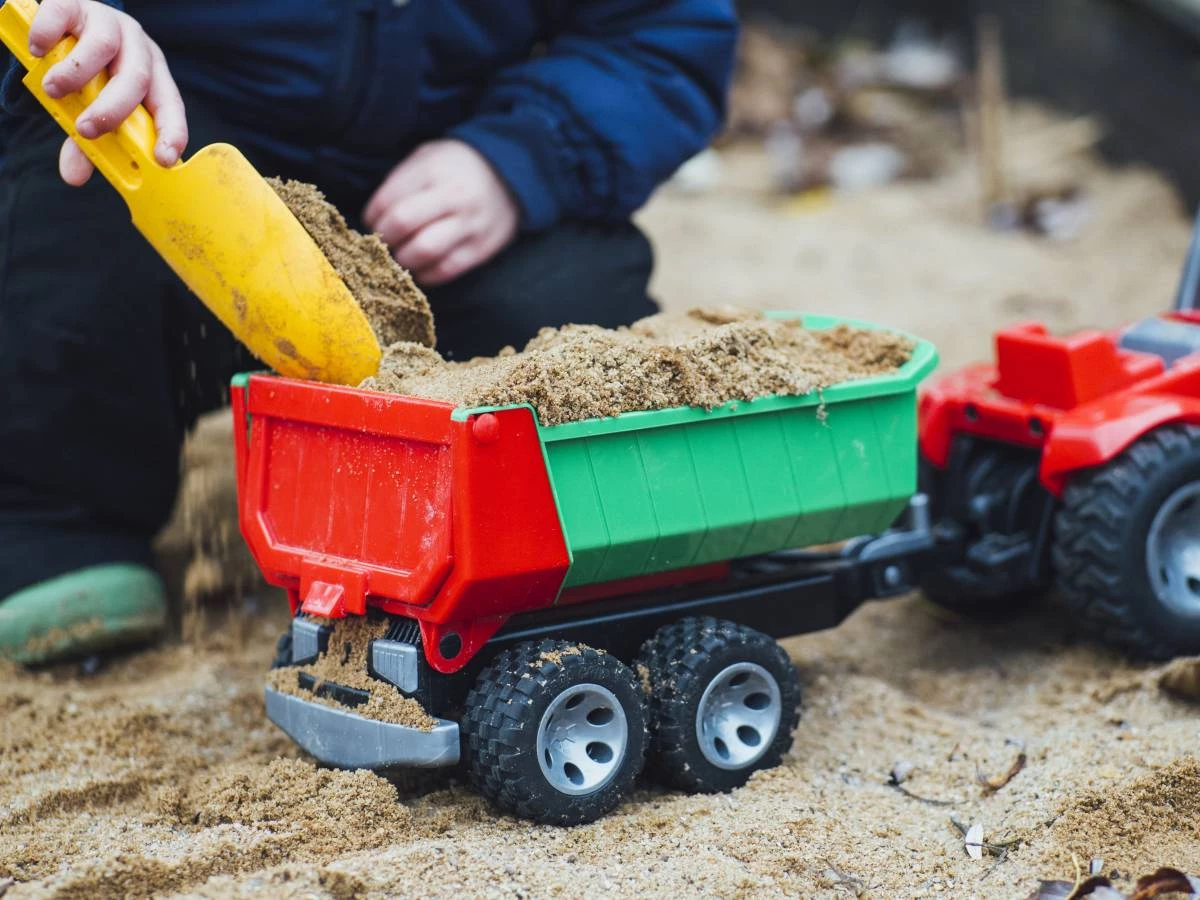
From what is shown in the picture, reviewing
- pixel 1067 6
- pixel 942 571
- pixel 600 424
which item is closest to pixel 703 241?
pixel 1067 6

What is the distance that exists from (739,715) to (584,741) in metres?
0.21

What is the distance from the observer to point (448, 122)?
88.5 inches

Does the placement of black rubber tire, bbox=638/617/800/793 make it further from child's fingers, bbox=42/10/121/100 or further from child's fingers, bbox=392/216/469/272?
child's fingers, bbox=42/10/121/100

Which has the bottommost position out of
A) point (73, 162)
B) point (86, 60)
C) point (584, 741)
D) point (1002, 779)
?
point (1002, 779)

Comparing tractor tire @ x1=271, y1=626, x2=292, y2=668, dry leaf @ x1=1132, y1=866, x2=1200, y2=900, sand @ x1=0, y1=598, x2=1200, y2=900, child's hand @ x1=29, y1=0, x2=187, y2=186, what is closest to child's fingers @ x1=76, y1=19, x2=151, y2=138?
child's hand @ x1=29, y1=0, x2=187, y2=186

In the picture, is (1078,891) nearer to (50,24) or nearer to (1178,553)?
(1178,553)

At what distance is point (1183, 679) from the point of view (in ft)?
5.88

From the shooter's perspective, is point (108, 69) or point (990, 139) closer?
point (108, 69)

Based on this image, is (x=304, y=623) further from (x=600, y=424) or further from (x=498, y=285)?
(x=498, y=285)

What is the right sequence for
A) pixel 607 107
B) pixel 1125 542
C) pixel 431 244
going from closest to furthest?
pixel 1125 542, pixel 431 244, pixel 607 107

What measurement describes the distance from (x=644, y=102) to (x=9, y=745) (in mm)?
1308

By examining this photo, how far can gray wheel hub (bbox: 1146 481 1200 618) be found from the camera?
1.88 metres

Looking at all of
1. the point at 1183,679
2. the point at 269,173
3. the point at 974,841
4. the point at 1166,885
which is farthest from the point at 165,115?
the point at 1183,679

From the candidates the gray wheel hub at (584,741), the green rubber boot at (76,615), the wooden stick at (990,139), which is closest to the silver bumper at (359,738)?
the gray wheel hub at (584,741)
